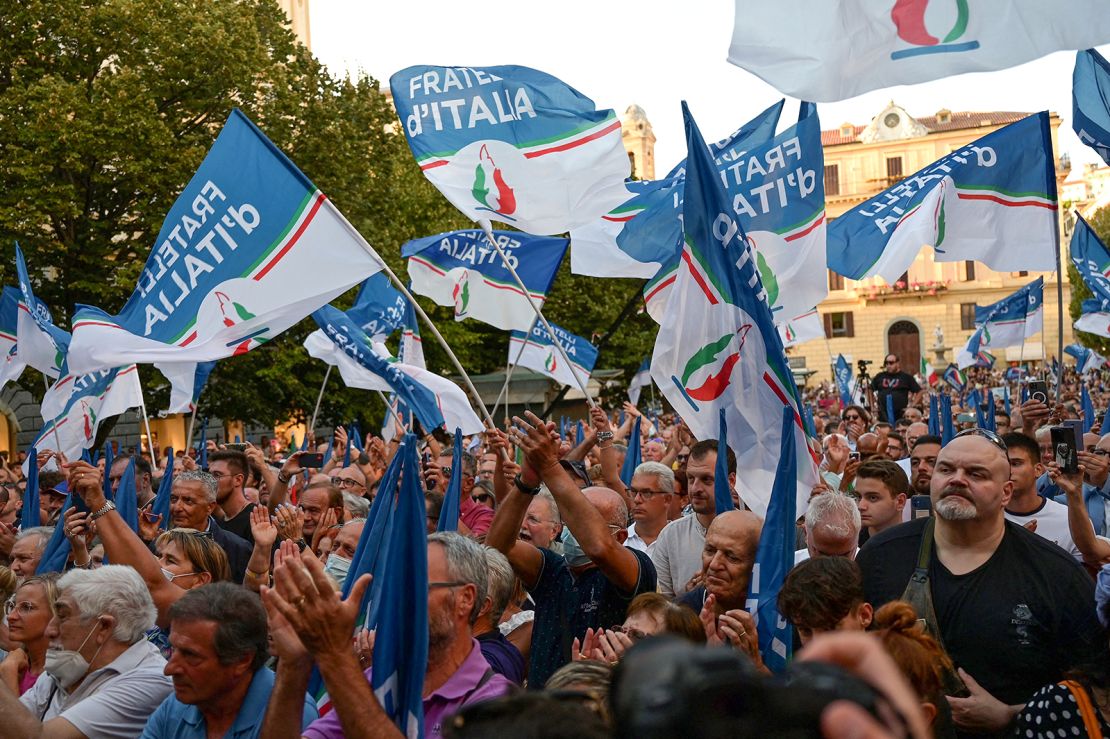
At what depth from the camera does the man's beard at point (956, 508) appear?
14.0ft

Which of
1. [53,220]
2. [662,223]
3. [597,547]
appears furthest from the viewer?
[53,220]

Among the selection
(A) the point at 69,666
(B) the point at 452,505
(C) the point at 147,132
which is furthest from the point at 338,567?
(C) the point at 147,132

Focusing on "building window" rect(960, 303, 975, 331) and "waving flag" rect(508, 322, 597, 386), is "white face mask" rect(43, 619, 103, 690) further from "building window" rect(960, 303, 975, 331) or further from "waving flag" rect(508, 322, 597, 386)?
"building window" rect(960, 303, 975, 331)

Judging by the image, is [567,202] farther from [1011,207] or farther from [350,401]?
[350,401]

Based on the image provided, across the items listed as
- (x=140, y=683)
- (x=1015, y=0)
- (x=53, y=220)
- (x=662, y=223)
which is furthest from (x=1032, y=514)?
(x=53, y=220)

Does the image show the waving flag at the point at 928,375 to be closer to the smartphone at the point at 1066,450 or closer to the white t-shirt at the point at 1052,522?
the white t-shirt at the point at 1052,522

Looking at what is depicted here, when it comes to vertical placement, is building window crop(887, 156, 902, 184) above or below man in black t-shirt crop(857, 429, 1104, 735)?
above

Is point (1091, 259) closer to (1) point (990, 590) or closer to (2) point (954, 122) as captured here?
(1) point (990, 590)

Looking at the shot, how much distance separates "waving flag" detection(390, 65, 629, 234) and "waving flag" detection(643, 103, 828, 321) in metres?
1.71

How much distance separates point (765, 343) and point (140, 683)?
2.71m

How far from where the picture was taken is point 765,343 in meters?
5.36

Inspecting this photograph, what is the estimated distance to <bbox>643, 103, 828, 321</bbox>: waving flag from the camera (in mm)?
7434

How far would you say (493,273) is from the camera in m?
12.0

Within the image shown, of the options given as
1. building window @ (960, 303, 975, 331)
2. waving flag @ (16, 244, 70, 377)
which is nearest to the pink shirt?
waving flag @ (16, 244, 70, 377)
